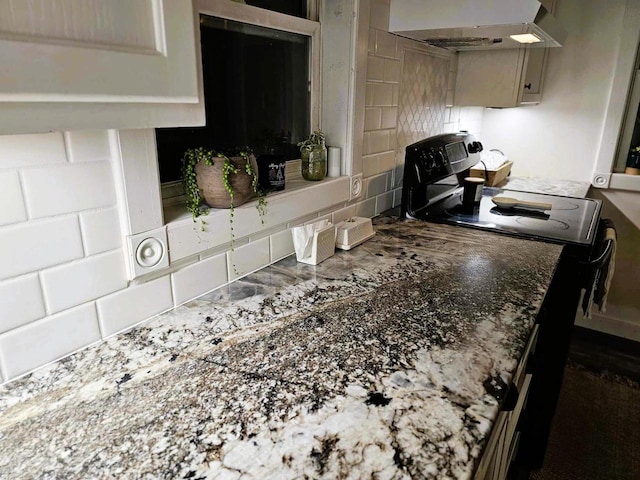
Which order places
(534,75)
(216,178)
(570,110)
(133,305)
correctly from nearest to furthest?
(133,305), (216,178), (534,75), (570,110)

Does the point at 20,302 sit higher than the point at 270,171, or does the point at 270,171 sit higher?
the point at 270,171

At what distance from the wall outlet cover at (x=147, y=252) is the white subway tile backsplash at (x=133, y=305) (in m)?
0.04

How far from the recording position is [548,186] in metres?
2.74

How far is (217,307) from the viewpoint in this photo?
3.61 ft

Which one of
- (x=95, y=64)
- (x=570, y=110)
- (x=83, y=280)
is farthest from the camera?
(x=570, y=110)

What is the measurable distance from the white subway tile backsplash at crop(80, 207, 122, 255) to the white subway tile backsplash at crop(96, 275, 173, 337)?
0.11 meters

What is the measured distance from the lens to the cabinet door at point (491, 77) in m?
2.34

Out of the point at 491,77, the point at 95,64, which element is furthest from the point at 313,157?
the point at 491,77

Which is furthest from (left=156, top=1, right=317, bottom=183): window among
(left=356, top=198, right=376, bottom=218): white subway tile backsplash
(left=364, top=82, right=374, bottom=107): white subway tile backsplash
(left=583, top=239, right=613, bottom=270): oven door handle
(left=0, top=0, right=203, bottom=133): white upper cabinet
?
(left=583, top=239, right=613, bottom=270): oven door handle

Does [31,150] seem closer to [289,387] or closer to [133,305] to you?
[133,305]

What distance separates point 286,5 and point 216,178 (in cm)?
72

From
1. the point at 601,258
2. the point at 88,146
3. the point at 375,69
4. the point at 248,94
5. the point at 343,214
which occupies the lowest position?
the point at 601,258

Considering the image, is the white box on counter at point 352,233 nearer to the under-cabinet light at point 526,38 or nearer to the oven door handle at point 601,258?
the oven door handle at point 601,258

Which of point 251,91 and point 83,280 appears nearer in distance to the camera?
point 83,280
